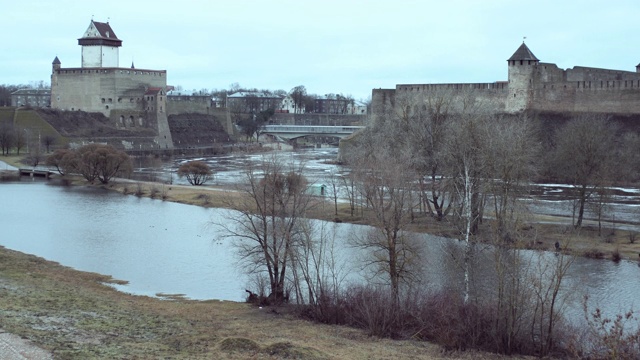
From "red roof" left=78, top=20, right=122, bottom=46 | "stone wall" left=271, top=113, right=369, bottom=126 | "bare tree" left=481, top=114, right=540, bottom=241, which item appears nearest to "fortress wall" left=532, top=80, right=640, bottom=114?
"bare tree" left=481, top=114, right=540, bottom=241

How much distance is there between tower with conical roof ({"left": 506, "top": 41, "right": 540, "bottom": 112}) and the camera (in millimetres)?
34406

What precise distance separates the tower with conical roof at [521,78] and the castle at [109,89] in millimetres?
24099

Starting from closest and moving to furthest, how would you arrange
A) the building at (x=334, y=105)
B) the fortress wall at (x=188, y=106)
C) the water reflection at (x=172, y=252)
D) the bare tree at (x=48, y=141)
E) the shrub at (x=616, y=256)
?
the water reflection at (x=172, y=252) → the shrub at (x=616, y=256) → the bare tree at (x=48, y=141) → the fortress wall at (x=188, y=106) → the building at (x=334, y=105)

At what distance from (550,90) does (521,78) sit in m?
1.37

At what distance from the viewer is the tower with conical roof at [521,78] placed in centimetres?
3441

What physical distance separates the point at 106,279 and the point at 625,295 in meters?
8.90

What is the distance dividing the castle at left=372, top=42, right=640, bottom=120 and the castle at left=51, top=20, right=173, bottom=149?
68.9ft

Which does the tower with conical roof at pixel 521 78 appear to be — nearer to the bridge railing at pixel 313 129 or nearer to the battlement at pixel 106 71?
the bridge railing at pixel 313 129

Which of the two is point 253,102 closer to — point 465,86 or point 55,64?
point 55,64

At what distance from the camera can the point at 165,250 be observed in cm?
1664

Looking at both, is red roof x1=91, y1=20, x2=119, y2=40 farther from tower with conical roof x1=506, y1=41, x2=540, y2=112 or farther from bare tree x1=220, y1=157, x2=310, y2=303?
bare tree x1=220, y1=157, x2=310, y2=303

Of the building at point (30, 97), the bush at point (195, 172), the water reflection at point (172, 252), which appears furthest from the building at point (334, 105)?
the water reflection at point (172, 252)

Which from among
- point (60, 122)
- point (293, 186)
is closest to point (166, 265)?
point (293, 186)

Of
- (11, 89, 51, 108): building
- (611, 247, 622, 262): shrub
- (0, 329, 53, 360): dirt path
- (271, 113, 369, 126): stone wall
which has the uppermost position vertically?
(11, 89, 51, 108): building
